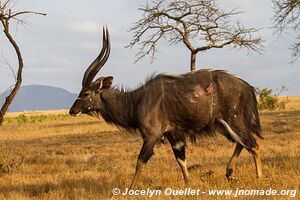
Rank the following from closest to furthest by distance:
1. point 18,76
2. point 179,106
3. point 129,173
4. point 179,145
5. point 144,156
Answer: point 144,156 → point 179,106 → point 179,145 → point 129,173 → point 18,76

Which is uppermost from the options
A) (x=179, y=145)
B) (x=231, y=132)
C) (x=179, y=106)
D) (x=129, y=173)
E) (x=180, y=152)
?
(x=179, y=106)

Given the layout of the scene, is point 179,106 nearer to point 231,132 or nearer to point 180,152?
point 180,152

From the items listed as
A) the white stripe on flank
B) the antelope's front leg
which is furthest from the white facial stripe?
the white stripe on flank

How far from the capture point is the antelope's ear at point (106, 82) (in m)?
8.94

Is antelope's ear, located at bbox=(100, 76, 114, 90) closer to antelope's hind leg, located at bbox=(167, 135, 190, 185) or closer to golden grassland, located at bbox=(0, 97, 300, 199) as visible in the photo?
golden grassland, located at bbox=(0, 97, 300, 199)

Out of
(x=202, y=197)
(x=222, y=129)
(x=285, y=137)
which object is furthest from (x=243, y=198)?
(x=285, y=137)

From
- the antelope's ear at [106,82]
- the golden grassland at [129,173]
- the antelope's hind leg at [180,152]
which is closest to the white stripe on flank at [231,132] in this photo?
the golden grassland at [129,173]

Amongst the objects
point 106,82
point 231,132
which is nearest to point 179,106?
point 231,132

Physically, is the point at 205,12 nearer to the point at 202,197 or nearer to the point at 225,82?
the point at 225,82

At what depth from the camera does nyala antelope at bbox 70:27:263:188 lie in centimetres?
857

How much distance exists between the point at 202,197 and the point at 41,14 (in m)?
11.8

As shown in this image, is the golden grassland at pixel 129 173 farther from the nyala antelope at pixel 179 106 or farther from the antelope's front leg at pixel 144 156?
the nyala antelope at pixel 179 106

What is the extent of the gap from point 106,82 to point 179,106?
1.52 meters

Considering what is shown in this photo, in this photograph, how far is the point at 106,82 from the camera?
898 centimetres
